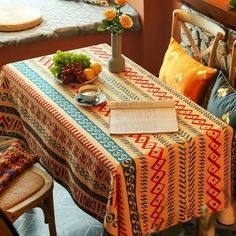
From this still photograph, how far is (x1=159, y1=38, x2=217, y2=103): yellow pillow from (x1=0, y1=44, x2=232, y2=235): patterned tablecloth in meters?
0.21

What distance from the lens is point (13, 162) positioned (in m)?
1.96

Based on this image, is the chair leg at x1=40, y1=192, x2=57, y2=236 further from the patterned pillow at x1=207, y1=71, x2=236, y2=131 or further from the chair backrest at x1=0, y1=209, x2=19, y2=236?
the patterned pillow at x1=207, y1=71, x2=236, y2=131

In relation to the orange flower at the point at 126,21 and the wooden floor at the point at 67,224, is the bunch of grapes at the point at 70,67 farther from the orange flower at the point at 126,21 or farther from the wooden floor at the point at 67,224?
the wooden floor at the point at 67,224

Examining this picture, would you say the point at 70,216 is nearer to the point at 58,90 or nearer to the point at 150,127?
the point at 58,90

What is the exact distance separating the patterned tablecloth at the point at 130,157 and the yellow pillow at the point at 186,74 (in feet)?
0.68

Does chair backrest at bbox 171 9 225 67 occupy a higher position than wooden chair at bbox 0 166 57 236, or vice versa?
chair backrest at bbox 171 9 225 67

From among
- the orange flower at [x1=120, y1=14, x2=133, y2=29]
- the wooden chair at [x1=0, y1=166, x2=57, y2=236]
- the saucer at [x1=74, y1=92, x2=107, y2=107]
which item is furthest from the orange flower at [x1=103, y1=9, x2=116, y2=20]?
the wooden chair at [x1=0, y1=166, x2=57, y2=236]

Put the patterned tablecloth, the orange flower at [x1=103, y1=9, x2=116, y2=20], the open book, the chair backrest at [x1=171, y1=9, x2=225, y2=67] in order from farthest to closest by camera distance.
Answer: the chair backrest at [x1=171, y1=9, x2=225, y2=67] → the orange flower at [x1=103, y1=9, x2=116, y2=20] → the open book → the patterned tablecloth

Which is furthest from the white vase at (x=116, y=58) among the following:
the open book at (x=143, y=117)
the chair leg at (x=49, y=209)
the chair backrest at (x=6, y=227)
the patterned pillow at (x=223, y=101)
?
the chair backrest at (x=6, y=227)

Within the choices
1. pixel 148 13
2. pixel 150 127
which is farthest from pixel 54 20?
pixel 150 127

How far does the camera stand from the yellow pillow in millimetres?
2180

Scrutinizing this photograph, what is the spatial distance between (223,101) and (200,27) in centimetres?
57

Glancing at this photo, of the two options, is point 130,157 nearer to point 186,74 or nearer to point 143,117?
point 143,117

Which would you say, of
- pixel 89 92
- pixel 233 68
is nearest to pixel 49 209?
pixel 89 92
